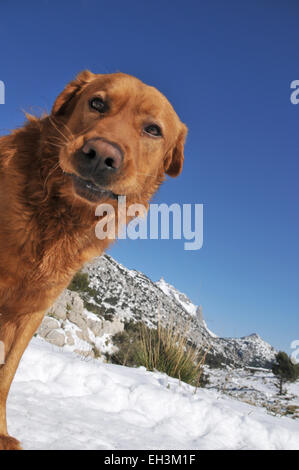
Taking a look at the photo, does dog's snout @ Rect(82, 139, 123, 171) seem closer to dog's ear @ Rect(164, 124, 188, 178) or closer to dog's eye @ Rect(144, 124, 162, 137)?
dog's eye @ Rect(144, 124, 162, 137)

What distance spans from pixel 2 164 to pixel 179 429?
2684 millimetres

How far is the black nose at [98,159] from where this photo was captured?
1936 mm

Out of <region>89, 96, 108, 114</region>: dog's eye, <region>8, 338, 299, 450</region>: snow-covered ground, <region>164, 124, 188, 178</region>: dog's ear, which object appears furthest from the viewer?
<region>164, 124, 188, 178</region>: dog's ear

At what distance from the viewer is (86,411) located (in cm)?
287

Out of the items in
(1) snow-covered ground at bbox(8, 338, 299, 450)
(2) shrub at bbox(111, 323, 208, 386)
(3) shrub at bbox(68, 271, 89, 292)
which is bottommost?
(1) snow-covered ground at bbox(8, 338, 299, 450)

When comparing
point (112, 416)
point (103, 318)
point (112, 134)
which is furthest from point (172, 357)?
point (103, 318)

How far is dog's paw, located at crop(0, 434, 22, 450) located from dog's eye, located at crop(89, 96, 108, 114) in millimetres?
Answer: 2181

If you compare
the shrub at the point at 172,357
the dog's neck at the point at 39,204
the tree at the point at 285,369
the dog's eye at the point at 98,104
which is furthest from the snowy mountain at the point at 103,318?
the tree at the point at 285,369

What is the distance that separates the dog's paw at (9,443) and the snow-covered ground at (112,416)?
75 mm

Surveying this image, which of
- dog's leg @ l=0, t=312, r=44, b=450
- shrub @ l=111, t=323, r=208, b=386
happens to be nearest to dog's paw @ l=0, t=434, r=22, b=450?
dog's leg @ l=0, t=312, r=44, b=450

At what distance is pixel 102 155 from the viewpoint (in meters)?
1.94

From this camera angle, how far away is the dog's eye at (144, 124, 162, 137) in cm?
263

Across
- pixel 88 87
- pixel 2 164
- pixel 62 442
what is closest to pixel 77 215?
pixel 2 164
